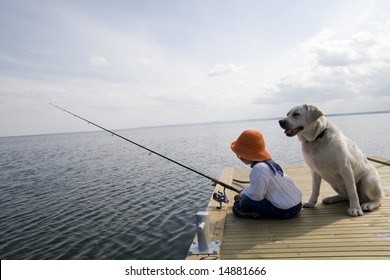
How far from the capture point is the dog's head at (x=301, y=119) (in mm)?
4699

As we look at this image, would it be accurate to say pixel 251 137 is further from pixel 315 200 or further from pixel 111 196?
pixel 111 196

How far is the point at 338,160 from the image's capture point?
15.4ft

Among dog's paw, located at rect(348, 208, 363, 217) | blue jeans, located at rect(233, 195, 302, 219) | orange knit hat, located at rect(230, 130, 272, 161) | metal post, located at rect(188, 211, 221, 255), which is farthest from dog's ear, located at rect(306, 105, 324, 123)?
metal post, located at rect(188, 211, 221, 255)

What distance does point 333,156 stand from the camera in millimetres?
4695

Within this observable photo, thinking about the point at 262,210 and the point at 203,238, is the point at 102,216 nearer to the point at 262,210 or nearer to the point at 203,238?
the point at 262,210

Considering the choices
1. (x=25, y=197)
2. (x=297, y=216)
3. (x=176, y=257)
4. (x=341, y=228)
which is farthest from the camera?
(x=25, y=197)

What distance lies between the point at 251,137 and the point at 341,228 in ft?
7.06

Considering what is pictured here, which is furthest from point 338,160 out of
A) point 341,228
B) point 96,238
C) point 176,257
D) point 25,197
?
point 25,197

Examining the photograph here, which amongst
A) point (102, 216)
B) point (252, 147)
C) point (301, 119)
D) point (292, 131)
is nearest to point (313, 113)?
point (301, 119)

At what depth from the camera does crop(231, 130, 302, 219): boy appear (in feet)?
15.2

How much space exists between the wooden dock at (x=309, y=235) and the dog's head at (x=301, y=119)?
172 cm

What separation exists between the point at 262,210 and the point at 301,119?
1851mm

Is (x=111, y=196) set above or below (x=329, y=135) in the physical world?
below
